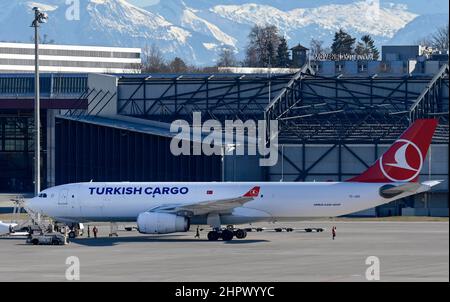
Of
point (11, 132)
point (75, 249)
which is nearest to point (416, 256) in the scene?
point (75, 249)

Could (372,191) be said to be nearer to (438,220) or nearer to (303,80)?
(438,220)

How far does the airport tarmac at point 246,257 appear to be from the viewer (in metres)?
52.6

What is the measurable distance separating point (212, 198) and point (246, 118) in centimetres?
3407

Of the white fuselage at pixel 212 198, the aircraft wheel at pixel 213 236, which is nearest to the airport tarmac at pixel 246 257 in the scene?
the aircraft wheel at pixel 213 236

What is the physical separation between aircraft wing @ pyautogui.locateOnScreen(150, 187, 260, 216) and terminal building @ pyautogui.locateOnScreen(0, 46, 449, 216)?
2409cm

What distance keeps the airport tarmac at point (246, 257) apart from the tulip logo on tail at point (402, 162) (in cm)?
381

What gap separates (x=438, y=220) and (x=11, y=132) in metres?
56.0

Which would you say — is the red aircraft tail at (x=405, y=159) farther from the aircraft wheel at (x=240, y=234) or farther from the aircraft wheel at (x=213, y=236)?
the aircraft wheel at (x=213, y=236)

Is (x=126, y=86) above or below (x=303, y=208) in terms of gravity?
above

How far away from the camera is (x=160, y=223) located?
75000 mm

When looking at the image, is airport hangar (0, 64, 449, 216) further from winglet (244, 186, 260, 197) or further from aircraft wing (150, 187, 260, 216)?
winglet (244, 186, 260, 197)

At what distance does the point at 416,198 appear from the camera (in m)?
98.5

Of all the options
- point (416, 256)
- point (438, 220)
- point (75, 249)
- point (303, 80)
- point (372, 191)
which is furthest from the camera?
point (303, 80)
